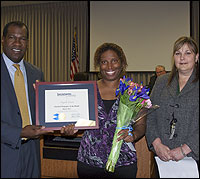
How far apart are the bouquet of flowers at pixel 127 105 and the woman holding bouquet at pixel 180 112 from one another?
20 cm

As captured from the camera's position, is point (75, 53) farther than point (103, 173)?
Yes

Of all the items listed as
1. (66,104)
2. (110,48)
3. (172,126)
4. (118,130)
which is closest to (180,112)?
(172,126)

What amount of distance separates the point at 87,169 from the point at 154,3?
6.60 metres

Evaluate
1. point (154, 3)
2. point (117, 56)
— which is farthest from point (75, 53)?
point (117, 56)

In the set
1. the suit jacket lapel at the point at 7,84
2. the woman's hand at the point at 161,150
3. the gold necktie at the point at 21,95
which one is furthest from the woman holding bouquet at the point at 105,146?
the suit jacket lapel at the point at 7,84

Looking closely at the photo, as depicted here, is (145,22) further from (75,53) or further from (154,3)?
(75,53)

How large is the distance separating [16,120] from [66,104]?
406 millimetres

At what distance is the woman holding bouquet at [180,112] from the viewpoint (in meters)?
1.87

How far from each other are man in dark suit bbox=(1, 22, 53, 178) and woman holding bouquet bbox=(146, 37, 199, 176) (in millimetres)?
903

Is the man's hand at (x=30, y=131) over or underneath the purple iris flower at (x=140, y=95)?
underneath

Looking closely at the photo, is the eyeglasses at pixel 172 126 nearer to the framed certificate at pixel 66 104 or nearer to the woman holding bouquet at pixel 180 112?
the woman holding bouquet at pixel 180 112

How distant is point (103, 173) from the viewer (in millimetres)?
1978

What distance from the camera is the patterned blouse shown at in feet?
6.45

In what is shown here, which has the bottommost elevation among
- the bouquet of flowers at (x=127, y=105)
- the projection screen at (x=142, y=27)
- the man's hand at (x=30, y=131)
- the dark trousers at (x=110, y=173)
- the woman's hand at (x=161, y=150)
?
the dark trousers at (x=110, y=173)
